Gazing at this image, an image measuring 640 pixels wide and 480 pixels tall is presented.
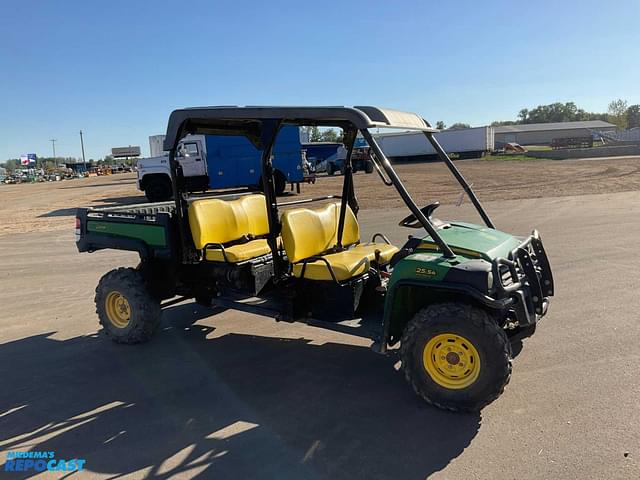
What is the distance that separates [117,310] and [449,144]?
46.7 m

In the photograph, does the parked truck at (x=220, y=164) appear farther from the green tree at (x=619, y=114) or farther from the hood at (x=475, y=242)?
the green tree at (x=619, y=114)

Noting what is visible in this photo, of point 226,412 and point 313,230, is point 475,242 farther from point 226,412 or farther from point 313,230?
point 226,412

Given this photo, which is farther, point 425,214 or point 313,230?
point 313,230

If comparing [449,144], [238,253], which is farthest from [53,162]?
[238,253]

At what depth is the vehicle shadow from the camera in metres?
2.93

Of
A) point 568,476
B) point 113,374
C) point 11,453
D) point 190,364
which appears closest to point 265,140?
point 190,364

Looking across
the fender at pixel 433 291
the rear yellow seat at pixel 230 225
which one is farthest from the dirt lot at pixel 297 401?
the rear yellow seat at pixel 230 225

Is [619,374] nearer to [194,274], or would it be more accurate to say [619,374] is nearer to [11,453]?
[194,274]

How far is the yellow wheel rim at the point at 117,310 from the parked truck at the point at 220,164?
43.6 ft

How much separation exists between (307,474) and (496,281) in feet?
5.48

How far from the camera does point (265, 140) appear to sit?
162 inches

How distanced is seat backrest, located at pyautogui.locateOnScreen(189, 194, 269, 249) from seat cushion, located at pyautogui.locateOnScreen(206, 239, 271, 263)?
0.15m

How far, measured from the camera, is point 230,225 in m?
5.16

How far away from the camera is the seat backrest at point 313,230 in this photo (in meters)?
4.31
